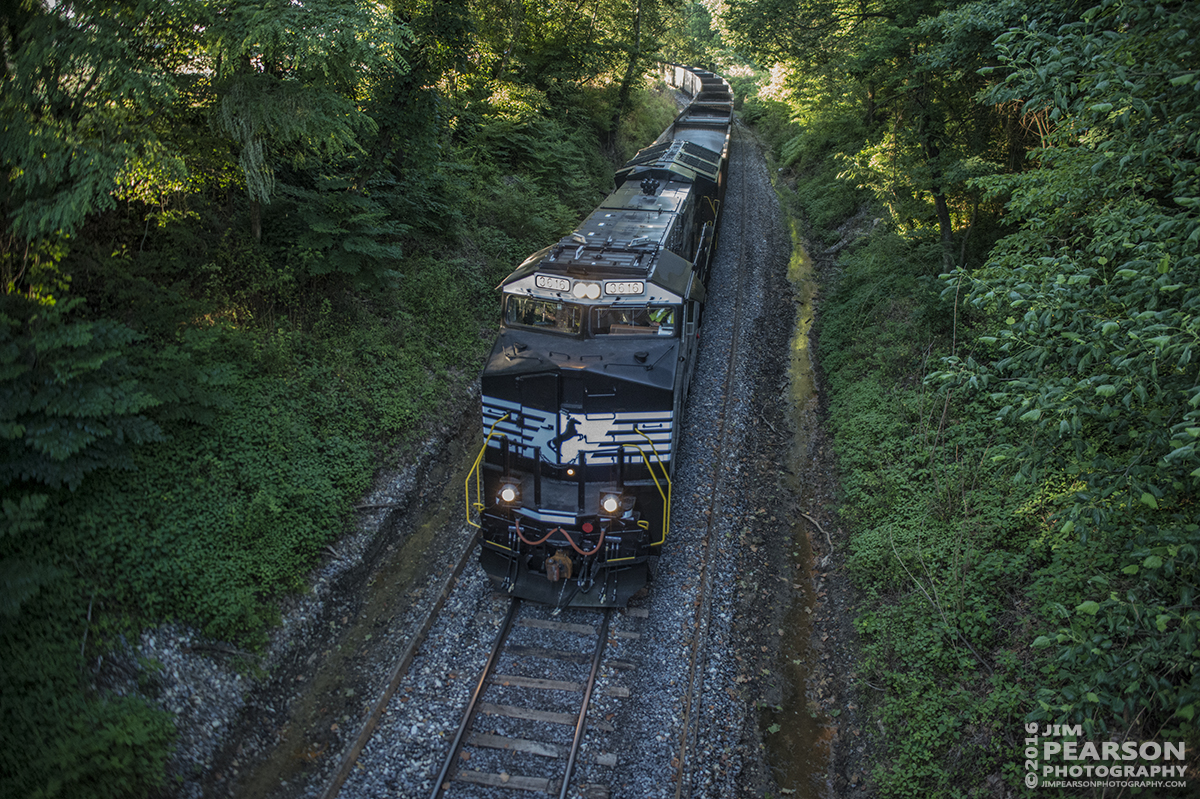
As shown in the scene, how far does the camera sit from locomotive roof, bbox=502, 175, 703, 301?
27.8ft

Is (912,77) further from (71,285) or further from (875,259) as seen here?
(71,285)

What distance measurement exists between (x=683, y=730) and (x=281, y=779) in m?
4.33

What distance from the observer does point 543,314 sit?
8.55 m

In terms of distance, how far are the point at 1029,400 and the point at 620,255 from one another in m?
5.76

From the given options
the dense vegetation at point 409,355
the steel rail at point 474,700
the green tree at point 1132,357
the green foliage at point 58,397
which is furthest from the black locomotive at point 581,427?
the green foliage at point 58,397

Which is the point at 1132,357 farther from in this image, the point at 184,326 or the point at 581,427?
the point at 184,326

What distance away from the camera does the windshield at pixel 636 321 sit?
8258mm

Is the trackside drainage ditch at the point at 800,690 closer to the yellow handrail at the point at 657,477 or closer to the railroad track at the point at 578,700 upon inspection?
the railroad track at the point at 578,700

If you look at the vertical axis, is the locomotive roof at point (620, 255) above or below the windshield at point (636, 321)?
above

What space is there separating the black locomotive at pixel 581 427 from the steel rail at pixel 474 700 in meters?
0.36

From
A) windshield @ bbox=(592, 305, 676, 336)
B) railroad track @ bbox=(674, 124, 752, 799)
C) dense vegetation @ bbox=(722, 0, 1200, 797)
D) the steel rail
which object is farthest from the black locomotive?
dense vegetation @ bbox=(722, 0, 1200, 797)

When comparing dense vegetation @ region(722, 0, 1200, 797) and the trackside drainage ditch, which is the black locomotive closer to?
the trackside drainage ditch

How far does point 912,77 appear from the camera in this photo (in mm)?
12633

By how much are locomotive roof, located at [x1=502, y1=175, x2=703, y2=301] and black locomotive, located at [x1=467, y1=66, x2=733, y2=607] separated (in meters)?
0.04
